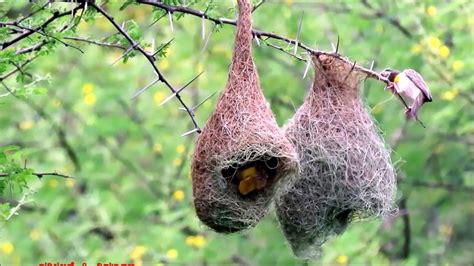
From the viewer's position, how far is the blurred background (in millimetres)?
5508

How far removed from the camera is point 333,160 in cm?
289

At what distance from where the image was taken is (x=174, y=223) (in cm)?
603

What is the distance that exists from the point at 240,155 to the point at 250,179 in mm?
104

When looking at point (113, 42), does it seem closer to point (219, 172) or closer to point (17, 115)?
point (219, 172)

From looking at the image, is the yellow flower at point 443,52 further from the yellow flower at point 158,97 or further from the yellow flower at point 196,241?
the yellow flower at point 158,97

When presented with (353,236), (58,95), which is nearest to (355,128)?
(353,236)

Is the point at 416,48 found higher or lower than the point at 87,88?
lower

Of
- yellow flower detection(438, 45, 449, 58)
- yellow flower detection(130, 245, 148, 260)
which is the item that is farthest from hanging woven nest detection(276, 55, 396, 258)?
yellow flower detection(130, 245, 148, 260)

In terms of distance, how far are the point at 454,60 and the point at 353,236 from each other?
1266mm

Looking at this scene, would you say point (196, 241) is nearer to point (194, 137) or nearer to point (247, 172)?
point (194, 137)

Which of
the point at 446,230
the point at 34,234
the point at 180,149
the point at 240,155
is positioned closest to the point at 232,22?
the point at 240,155

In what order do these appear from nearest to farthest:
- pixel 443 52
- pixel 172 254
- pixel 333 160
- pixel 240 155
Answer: pixel 240 155 < pixel 333 160 < pixel 443 52 < pixel 172 254

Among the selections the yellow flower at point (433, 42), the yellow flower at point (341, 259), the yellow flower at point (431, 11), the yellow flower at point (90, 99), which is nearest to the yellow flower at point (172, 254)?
the yellow flower at point (341, 259)

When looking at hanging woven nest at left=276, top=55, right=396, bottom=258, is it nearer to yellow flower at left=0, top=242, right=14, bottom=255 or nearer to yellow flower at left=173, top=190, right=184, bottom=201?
yellow flower at left=173, top=190, right=184, bottom=201
